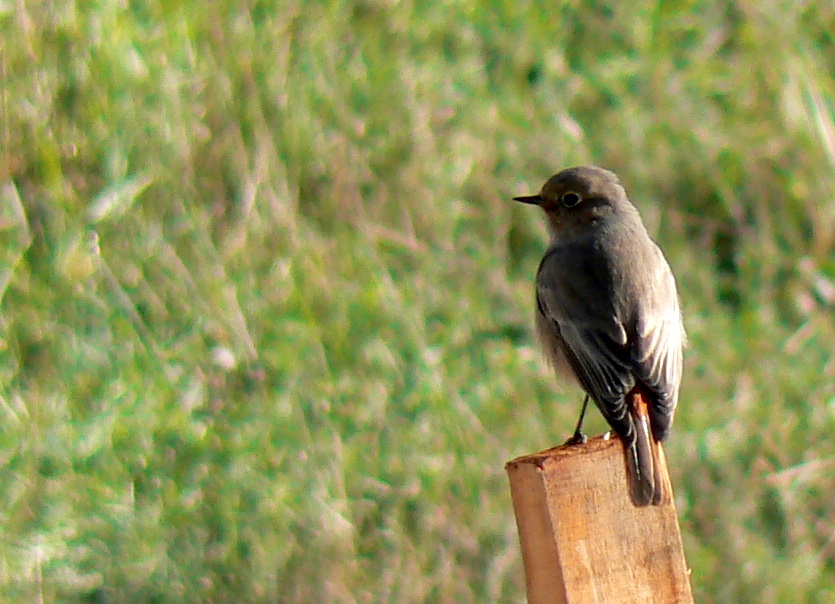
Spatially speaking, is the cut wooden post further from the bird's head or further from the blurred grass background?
the blurred grass background

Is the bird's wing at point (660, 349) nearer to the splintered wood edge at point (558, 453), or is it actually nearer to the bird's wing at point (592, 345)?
the bird's wing at point (592, 345)

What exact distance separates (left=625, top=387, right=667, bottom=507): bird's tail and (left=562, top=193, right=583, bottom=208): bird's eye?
1.57 metres

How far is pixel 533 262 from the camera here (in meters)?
7.14

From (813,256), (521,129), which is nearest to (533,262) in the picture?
(521,129)

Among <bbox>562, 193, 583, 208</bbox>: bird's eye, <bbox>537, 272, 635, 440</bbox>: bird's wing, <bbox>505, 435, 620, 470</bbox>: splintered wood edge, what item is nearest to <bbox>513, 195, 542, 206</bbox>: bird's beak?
<bbox>562, 193, 583, 208</bbox>: bird's eye

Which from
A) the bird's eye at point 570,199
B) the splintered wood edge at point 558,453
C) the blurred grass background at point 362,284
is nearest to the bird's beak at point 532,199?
the bird's eye at point 570,199

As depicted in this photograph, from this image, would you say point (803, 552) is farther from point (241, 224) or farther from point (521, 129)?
point (241, 224)

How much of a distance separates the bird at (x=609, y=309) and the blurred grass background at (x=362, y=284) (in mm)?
1177

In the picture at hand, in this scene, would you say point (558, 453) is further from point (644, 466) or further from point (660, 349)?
point (660, 349)

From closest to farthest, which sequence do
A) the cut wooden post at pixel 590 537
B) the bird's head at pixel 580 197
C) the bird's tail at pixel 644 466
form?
the cut wooden post at pixel 590 537, the bird's tail at pixel 644 466, the bird's head at pixel 580 197

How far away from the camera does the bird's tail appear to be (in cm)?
283

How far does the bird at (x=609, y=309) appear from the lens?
4363 millimetres

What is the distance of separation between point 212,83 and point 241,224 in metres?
0.78

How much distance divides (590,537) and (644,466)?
36cm
